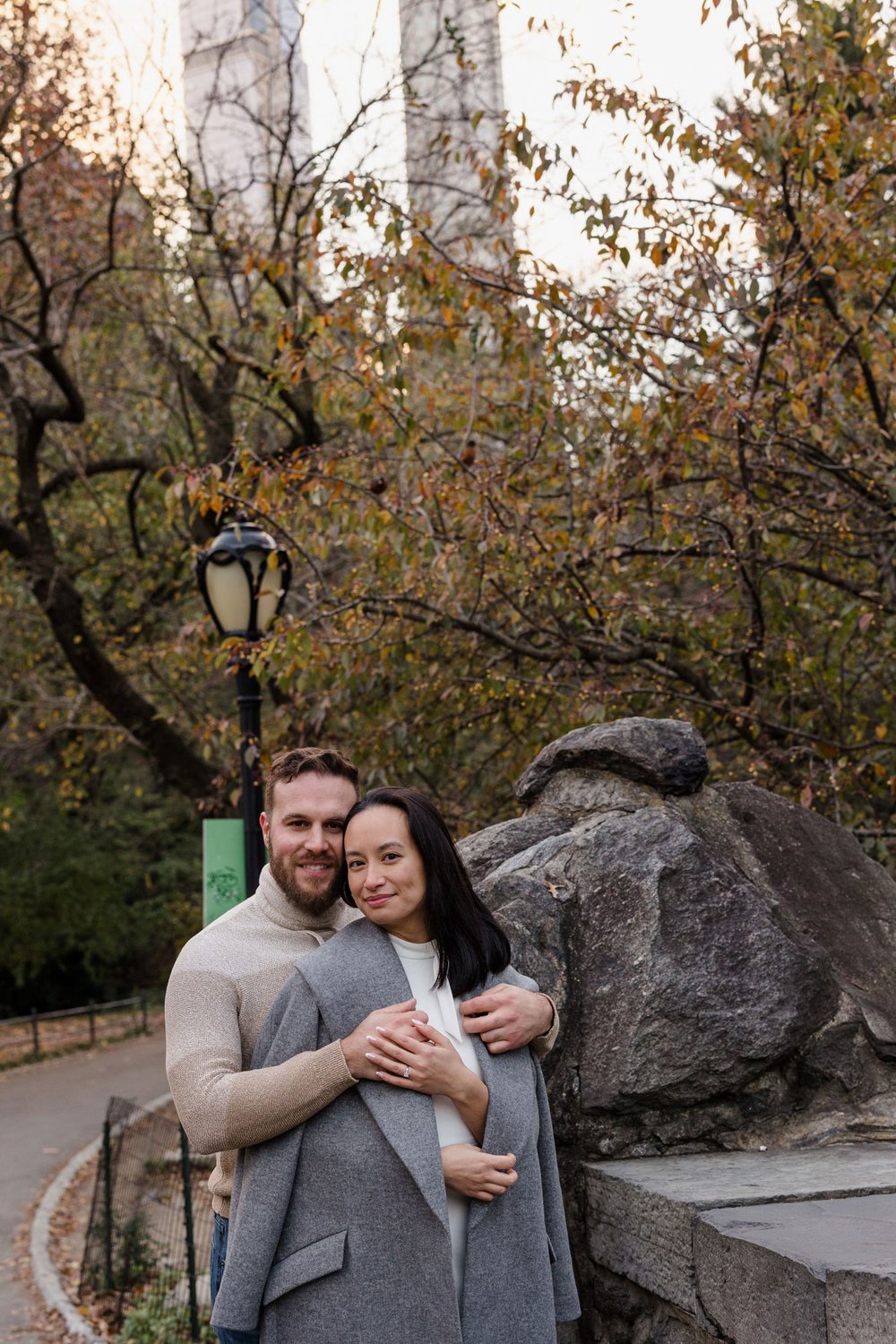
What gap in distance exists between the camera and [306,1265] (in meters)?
2.37

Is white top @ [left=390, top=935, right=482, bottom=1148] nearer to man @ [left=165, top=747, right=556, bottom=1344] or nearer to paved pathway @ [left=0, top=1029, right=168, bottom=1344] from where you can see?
man @ [left=165, top=747, right=556, bottom=1344]

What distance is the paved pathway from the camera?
1045 centimetres

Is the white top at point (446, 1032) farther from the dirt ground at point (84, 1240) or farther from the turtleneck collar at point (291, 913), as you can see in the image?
the dirt ground at point (84, 1240)

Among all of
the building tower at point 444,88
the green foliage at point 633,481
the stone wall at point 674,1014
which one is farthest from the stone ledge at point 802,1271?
the building tower at point 444,88

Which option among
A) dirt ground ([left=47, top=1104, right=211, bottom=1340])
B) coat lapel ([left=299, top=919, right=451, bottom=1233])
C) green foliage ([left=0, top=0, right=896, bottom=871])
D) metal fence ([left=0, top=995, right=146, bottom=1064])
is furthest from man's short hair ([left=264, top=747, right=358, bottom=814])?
metal fence ([left=0, top=995, right=146, bottom=1064])

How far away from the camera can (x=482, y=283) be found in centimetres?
641

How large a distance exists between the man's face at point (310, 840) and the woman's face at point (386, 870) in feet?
0.67

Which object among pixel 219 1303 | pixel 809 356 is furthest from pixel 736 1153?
pixel 809 356

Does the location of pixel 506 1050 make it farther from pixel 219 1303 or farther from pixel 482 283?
pixel 482 283

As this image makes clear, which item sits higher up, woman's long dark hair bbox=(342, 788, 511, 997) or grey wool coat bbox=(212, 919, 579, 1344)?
woman's long dark hair bbox=(342, 788, 511, 997)

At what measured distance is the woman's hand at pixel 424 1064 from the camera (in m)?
2.39

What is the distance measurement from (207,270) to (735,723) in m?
7.84

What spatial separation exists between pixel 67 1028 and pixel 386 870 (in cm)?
2436

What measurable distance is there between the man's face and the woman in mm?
191
